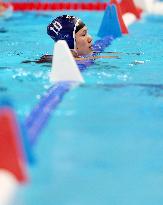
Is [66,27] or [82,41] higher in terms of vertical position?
[66,27]

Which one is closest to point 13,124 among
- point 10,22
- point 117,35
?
point 117,35

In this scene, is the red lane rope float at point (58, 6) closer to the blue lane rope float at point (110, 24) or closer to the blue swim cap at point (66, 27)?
the blue lane rope float at point (110, 24)

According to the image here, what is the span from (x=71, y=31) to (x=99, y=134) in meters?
2.40

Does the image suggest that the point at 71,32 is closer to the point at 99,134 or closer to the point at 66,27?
the point at 66,27

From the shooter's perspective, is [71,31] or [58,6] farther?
[58,6]

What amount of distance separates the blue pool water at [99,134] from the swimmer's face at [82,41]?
0.26 m

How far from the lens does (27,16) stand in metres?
10.1

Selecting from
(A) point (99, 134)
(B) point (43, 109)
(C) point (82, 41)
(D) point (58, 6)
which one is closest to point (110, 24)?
(C) point (82, 41)

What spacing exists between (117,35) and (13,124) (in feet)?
17.6

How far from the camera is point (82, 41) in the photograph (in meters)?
5.37

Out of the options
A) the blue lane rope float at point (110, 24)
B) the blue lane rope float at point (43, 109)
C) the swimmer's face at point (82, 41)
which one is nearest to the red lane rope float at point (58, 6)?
the blue lane rope float at point (110, 24)

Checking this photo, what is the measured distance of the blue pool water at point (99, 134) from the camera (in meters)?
2.46

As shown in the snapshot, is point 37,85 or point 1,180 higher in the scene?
point 1,180

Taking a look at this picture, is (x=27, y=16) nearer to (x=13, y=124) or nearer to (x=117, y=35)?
(x=117, y=35)
